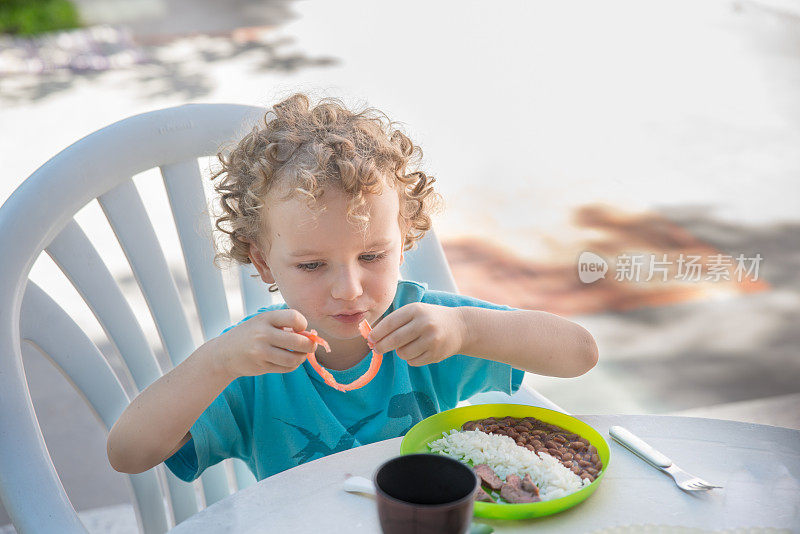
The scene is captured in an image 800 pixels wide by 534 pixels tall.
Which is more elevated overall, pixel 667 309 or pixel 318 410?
pixel 667 309

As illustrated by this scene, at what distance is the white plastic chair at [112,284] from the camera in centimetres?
108

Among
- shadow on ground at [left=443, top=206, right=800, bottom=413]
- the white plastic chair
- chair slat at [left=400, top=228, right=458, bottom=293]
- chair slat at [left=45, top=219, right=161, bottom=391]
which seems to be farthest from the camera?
shadow on ground at [left=443, top=206, right=800, bottom=413]

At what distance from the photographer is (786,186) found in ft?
15.6

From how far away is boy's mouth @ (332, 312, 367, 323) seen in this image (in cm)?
120

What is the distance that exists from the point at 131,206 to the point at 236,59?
6.88 metres

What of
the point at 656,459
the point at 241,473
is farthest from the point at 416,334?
the point at 241,473

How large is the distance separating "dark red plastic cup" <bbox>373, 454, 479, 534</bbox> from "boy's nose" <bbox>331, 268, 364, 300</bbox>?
44cm

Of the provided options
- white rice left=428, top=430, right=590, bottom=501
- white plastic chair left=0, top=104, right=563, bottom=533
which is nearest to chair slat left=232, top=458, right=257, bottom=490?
white plastic chair left=0, top=104, right=563, bottom=533

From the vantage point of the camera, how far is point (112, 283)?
141 cm

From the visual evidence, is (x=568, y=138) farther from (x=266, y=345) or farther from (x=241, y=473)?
(x=266, y=345)

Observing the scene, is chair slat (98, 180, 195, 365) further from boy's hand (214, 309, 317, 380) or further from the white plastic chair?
boy's hand (214, 309, 317, 380)

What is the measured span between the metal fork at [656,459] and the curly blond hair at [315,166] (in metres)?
0.47

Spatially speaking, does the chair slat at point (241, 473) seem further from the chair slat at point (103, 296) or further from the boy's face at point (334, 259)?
the boy's face at point (334, 259)

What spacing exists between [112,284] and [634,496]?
3.13 feet
